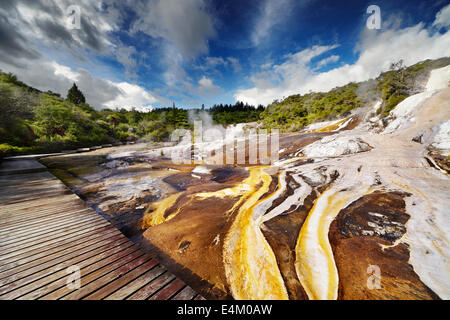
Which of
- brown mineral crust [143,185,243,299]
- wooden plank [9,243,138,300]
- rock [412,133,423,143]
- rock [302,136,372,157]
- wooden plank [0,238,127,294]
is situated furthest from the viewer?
rock [302,136,372,157]

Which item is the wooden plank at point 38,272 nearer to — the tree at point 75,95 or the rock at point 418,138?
the rock at point 418,138

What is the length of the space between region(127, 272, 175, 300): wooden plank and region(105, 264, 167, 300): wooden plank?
5cm

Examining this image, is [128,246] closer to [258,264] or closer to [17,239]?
[17,239]

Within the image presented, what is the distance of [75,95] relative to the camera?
130 ft

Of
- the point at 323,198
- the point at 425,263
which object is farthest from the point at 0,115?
the point at 425,263

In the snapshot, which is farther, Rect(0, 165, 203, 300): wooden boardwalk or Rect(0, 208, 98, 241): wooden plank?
Rect(0, 208, 98, 241): wooden plank

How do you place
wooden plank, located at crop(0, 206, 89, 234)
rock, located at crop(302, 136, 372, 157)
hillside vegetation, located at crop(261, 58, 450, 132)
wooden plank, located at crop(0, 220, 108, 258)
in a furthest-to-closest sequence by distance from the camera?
hillside vegetation, located at crop(261, 58, 450, 132), rock, located at crop(302, 136, 372, 157), wooden plank, located at crop(0, 206, 89, 234), wooden plank, located at crop(0, 220, 108, 258)

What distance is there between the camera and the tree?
38844 millimetres

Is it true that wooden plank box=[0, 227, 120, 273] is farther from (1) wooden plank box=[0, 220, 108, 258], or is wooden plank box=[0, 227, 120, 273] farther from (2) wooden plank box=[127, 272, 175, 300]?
(2) wooden plank box=[127, 272, 175, 300]

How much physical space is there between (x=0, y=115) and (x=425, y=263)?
28.7m

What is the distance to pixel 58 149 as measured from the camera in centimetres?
1794

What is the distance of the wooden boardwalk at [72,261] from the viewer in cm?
170

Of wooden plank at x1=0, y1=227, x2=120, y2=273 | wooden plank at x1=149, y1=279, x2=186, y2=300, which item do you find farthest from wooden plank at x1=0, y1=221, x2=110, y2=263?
wooden plank at x1=149, y1=279, x2=186, y2=300

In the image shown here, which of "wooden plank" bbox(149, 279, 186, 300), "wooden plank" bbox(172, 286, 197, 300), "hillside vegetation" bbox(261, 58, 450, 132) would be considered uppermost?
"hillside vegetation" bbox(261, 58, 450, 132)
